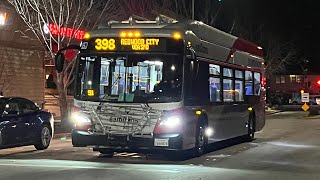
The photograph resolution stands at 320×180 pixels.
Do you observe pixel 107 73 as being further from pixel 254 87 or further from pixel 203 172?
pixel 254 87

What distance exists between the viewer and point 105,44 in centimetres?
1306

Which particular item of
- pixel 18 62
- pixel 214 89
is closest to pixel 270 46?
pixel 18 62

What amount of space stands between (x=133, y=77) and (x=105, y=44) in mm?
1121

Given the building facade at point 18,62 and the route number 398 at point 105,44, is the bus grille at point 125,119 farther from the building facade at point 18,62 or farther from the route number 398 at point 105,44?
the building facade at point 18,62

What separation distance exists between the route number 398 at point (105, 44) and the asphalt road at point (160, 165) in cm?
273

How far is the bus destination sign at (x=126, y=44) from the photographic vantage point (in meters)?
12.9

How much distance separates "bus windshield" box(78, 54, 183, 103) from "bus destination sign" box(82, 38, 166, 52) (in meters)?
0.18

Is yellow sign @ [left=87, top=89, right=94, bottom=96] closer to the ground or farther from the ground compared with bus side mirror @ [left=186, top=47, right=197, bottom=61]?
closer to the ground

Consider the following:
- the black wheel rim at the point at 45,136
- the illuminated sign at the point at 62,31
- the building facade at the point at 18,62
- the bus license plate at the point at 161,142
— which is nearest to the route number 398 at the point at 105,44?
the bus license plate at the point at 161,142

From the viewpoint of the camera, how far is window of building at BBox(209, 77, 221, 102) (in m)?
14.7

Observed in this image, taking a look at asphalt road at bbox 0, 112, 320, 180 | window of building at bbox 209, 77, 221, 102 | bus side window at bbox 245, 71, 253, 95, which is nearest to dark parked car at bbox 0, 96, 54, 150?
asphalt road at bbox 0, 112, 320, 180

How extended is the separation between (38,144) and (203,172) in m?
6.52

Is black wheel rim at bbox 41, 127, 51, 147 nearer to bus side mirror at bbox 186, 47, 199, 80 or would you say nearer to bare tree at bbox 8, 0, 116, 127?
bus side mirror at bbox 186, 47, 199, 80

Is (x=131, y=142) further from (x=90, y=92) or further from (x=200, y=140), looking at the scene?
(x=200, y=140)
